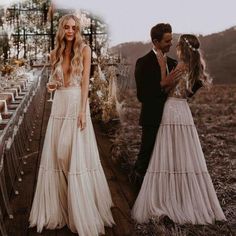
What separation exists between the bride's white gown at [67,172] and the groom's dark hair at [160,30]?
2.08 feet

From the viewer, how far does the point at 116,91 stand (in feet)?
24.1

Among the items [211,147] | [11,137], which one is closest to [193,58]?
[11,137]

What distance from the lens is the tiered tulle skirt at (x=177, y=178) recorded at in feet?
10.9

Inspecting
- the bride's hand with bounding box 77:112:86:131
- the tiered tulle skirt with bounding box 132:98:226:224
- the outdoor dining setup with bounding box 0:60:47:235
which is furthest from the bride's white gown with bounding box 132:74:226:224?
the outdoor dining setup with bounding box 0:60:47:235

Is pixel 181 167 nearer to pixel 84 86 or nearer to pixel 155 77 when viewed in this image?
pixel 155 77

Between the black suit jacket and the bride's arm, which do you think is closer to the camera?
the bride's arm

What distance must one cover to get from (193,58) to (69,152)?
3.30 feet

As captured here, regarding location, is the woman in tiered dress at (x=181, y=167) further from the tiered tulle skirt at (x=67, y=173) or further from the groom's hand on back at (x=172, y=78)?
the tiered tulle skirt at (x=67, y=173)

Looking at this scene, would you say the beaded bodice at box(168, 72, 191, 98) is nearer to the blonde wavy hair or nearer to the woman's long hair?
the woman's long hair

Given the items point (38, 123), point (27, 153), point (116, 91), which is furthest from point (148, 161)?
point (38, 123)

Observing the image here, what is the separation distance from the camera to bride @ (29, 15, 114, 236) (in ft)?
10.2

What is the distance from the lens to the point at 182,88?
336 centimetres

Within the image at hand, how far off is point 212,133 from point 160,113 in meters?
4.24

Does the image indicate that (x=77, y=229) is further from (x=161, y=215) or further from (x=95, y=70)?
(x=95, y=70)
